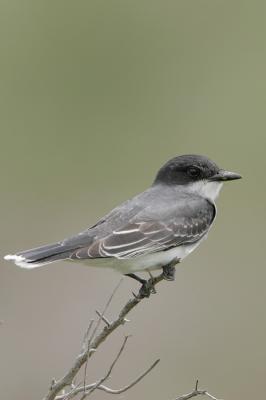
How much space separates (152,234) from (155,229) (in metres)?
0.08

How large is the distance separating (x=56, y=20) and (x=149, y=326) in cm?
553

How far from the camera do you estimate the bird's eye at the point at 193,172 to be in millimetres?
6717

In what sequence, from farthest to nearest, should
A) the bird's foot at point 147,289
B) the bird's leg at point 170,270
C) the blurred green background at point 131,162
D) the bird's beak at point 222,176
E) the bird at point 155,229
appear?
the blurred green background at point 131,162 → the bird's beak at point 222,176 → the bird at point 155,229 → the bird's leg at point 170,270 → the bird's foot at point 147,289

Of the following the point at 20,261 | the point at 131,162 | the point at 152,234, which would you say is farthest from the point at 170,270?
the point at 131,162

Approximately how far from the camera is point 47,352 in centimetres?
901

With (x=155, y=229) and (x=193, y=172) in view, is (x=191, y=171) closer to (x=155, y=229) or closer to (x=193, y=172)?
(x=193, y=172)

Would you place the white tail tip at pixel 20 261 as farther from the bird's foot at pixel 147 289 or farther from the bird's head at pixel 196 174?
the bird's head at pixel 196 174

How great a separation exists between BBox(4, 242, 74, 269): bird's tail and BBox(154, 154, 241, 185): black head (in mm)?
1203

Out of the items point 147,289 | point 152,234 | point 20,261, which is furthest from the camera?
point 152,234

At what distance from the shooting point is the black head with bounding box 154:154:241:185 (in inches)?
263

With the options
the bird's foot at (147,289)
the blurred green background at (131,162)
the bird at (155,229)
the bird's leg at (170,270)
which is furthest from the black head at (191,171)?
the blurred green background at (131,162)

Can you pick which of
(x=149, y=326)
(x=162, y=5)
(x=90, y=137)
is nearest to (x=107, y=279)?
(x=149, y=326)

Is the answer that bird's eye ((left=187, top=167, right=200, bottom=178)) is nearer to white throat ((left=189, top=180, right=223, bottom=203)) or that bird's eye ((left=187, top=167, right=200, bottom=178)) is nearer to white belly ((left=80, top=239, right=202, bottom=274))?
white throat ((left=189, top=180, right=223, bottom=203))

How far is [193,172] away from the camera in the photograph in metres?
6.73
